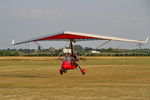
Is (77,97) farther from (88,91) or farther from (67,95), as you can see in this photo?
(88,91)

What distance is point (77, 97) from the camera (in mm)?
12742

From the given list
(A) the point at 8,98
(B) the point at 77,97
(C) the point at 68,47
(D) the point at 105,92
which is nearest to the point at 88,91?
(D) the point at 105,92

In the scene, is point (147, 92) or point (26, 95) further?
point (147, 92)

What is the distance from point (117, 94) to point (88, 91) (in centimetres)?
140

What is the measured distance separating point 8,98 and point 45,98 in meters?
1.23

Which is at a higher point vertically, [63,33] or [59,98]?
[63,33]

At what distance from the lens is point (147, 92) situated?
1416 centimetres

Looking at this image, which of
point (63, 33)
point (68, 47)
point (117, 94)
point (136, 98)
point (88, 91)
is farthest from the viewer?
point (68, 47)

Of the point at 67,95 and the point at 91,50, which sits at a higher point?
the point at 91,50

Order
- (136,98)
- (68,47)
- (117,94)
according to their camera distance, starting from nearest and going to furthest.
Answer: (136,98) → (117,94) → (68,47)

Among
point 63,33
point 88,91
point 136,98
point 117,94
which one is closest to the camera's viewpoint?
point 136,98

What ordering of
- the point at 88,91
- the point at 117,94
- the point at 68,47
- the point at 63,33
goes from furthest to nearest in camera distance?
1. the point at 68,47
2. the point at 63,33
3. the point at 88,91
4. the point at 117,94

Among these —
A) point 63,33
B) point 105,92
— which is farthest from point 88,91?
point 63,33

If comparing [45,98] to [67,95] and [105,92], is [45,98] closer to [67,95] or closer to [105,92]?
[67,95]
